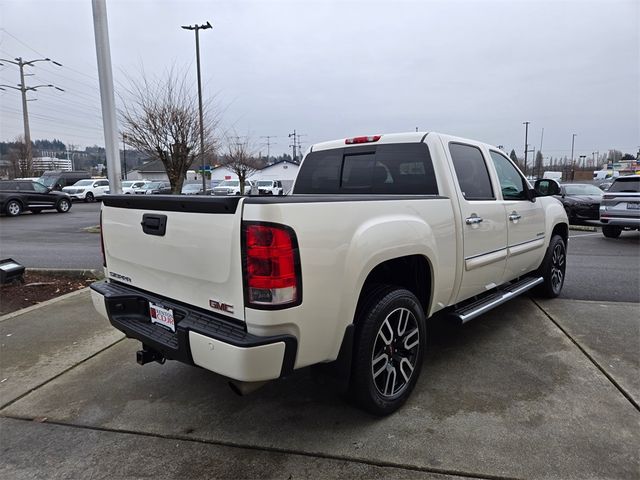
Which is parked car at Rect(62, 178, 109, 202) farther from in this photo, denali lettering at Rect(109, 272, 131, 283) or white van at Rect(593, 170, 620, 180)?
white van at Rect(593, 170, 620, 180)

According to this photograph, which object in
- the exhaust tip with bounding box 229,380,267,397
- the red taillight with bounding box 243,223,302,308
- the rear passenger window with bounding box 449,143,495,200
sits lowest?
the exhaust tip with bounding box 229,380,267,397

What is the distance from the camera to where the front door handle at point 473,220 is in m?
3.60

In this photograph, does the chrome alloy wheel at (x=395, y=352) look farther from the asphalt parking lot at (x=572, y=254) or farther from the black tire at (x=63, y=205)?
the black tire at (x=63, y=205)

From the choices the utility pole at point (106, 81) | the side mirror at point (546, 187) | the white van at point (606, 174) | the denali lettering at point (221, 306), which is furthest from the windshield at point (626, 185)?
the white van at point (606, 174)

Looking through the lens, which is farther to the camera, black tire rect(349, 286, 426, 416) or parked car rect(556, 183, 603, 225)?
parked car rect(556, 183, 603, 225)

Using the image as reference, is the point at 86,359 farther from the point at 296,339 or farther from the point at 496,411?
the point at 496,411

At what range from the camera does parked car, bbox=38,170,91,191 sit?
28.4m

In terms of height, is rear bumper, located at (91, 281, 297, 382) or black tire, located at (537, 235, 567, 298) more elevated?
rear bumper, located at (91, 281, 297, 382)

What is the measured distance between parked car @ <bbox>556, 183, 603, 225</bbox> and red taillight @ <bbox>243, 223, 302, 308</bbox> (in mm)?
15449

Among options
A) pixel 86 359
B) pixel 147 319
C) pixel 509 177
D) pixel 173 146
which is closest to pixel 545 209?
pixel 509 177

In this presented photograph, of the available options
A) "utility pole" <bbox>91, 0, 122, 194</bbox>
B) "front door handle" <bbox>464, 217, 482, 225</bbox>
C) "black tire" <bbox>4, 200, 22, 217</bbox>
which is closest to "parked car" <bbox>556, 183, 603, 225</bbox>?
"front door handle" <bbox>464, 217, 482, 225</bbox>

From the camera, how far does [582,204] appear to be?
15.0 meters

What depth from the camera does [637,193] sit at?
10.8 metres

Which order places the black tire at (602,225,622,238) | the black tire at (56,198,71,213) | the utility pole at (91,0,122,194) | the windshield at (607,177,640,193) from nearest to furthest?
the utility pole at (91,0,122,194)
the windshield at (607,177,640,193)
the black tire at (602,225,622,238)
the black tire at (56,198,71,213)
